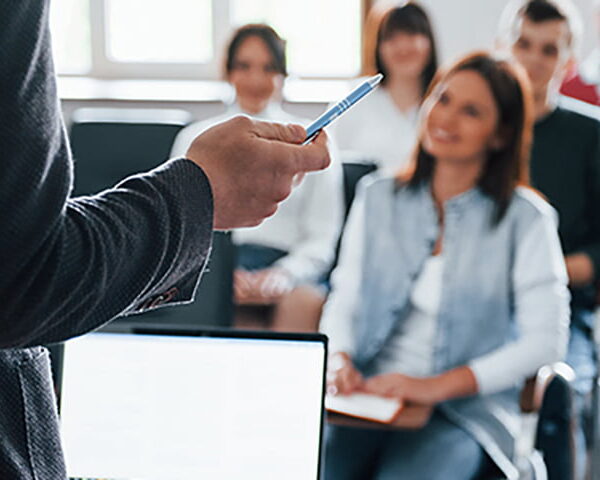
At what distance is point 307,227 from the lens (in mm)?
3037

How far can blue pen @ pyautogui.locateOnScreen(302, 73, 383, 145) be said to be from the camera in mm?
710

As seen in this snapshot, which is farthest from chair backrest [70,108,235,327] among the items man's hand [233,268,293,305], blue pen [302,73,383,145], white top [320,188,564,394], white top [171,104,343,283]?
blue pen [302,73,383,145]

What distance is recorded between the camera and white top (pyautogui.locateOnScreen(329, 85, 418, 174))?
338cm

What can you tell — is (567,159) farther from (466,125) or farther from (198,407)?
(198,407)

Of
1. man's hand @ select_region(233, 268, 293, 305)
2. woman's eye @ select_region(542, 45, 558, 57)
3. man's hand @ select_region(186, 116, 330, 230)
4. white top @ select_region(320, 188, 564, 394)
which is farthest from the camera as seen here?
woman's eye @ select_region(542, 45, 558, 57)

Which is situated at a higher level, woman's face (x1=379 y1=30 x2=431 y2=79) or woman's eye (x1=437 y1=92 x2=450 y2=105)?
woman's face (x1=379 y1=30 x2=431 y2=79)

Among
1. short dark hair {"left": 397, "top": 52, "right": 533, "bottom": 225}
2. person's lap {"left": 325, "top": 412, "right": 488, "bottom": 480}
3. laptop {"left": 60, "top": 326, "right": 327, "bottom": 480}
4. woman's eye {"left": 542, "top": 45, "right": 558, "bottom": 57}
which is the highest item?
woman's eye {"left": 542, "top": 45, "right": 558, "bottom": 57}

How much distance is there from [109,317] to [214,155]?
134 millimetres

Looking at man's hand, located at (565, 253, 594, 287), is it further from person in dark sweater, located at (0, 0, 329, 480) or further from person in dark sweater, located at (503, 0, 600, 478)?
person in dark sweater, located at (0, 0, 329, 480)

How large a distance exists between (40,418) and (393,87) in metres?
2.93

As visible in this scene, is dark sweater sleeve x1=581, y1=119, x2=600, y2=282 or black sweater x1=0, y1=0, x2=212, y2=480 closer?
black sweater x1=0, y1=0, x2=212, y2=480

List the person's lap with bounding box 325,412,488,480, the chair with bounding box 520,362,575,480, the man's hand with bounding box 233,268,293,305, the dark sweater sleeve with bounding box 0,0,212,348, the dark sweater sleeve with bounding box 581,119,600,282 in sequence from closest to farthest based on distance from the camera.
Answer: the dark sweater sleeve with bounding box 0,0,212,348 → the chair with bounding box 520,362,575,480 → the person's lap with bounding box 325,412,488,480 → the dark sweater sleeve with bounding box 581,119,600,282 → the man's hand with bounding box 233,268,293,305

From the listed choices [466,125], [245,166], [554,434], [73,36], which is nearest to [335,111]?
[245,166]

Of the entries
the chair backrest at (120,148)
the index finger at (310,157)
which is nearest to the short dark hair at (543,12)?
the chair backrest at (120,148)
